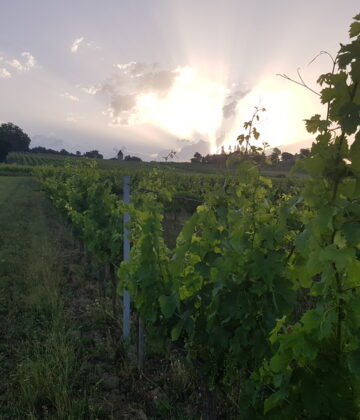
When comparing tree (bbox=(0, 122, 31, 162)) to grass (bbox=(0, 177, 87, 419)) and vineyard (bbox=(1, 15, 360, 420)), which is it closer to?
grass (bbox=(0, 177, 87, 419))

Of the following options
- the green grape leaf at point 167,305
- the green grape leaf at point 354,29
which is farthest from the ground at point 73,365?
the green grape leaf at point 354,29

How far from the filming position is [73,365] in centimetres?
416

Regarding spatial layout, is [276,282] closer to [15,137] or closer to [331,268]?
[331,268]

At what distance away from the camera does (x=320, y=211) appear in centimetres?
140

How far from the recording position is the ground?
140 inches

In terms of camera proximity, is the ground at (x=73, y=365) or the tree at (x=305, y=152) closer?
the tree at (x=305, y=152)

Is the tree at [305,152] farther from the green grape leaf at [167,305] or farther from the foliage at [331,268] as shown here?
the green grape leaf at [167,305]

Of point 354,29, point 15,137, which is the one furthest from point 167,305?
point 15,137

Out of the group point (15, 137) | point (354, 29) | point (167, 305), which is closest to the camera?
point (354, 29)

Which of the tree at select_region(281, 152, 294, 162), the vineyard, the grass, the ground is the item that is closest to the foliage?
the vineyard

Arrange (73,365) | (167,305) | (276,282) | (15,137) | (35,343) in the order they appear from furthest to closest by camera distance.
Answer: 1. (15,137)
2. (35,343)
3. (73,365)
4. (167,305)
5. (276,282)

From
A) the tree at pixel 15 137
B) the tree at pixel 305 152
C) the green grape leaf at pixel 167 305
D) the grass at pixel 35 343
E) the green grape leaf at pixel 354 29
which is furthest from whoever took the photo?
the tree at pixel 15 137

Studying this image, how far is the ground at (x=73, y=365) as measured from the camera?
11.6 ft

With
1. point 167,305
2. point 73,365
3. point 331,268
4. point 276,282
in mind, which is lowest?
point 73,365
